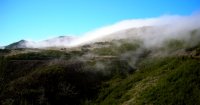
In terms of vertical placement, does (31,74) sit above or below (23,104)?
above

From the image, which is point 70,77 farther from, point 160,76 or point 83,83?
point 160,76

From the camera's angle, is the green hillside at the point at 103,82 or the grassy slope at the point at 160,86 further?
the green hillside at the point at 103,82

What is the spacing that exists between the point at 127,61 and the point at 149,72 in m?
26.8

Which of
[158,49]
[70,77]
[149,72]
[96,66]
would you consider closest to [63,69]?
[70,77]

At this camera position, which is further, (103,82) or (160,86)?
(103,82)

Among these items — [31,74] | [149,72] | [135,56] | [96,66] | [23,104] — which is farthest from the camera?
[135,56]

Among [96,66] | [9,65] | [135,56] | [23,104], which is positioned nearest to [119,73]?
[96,66]

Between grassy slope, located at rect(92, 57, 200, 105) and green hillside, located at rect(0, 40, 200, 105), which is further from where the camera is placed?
green hillside, located at rect(0, 40, 200, 105)

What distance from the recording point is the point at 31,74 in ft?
352

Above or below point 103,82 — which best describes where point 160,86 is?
above

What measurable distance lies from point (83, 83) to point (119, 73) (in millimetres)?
15955

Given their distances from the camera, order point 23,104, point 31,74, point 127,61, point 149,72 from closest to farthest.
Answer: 1. point 23,104
2. point 149,72
3. point 31,74
4. point 127,61

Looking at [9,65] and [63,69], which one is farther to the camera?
[9,65]

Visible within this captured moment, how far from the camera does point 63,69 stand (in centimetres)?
11012
